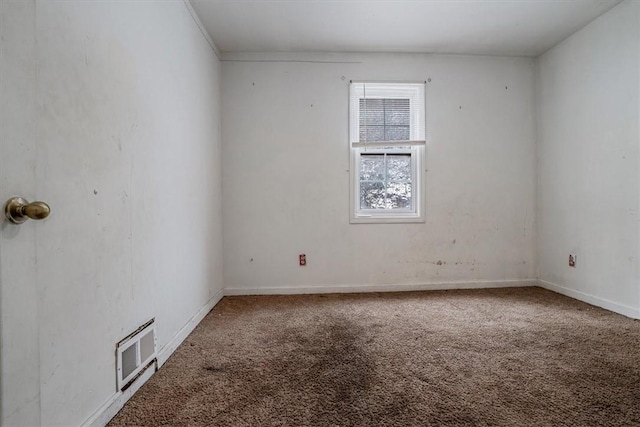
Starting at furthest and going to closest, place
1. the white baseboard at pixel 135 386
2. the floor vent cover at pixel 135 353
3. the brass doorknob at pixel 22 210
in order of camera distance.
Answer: the floor vent cover at pixel 135 353, the white baseboard at pixel 135 386, the brass doorknob at pixel 22 210

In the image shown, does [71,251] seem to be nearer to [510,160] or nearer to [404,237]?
[404,237]

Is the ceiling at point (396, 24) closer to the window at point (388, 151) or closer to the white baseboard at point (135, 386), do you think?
the window at point (388, 151)

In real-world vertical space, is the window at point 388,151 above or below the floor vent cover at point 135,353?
above

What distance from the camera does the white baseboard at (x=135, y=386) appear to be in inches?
46.7

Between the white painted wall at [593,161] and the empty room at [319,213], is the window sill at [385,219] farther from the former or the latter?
the white painted wall at [593,161]

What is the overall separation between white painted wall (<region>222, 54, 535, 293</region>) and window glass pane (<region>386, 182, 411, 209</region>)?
21 centimetres

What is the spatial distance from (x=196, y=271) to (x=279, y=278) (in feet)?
3.18

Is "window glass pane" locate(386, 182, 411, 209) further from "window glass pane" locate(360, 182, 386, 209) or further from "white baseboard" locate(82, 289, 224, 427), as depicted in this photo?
"white baseboard" locate(82, 289, 224, 427)

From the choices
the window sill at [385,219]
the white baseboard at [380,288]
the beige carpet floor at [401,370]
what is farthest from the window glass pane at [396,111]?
the beige carpet floor at [401,370]

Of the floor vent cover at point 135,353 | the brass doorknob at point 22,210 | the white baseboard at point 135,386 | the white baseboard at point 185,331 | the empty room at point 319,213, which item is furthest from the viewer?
the white baseboard at point 185,331

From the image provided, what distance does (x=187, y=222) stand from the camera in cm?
216

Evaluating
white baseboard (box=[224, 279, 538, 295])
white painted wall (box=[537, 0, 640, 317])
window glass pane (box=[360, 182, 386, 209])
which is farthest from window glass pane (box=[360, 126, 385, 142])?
white painted wall (box=[537, 0, 640, 317])

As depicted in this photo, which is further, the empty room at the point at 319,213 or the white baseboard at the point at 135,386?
the white baseboard at the point at 135,386

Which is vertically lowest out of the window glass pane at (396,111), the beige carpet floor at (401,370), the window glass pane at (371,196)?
the beige carpet floor at (401,370)
